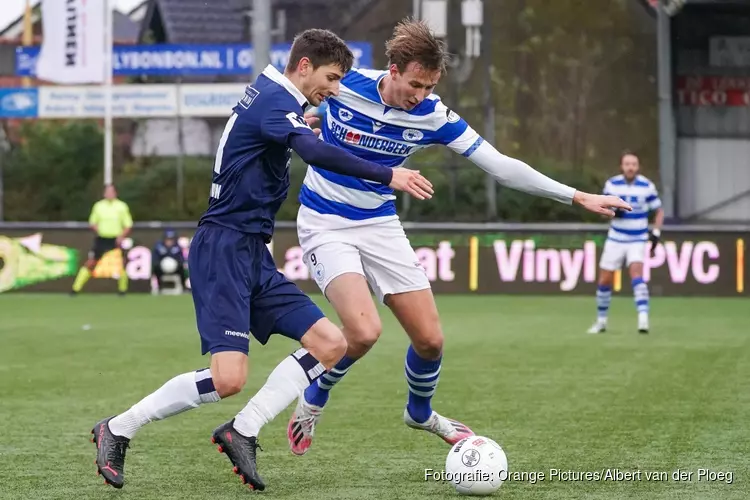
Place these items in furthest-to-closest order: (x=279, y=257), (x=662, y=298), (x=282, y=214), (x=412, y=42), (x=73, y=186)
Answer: (x=73, y=186) → (x=282, y=214) → (x=279, y=257) → (x=662, y=298) → (x=412, y=42)

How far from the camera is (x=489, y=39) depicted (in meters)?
27.2

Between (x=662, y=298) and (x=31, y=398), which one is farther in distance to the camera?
(x=662, y=298)

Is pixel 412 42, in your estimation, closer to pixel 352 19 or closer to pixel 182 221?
pixel 182 221

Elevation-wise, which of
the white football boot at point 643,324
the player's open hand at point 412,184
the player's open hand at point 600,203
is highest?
the player's open hand at point 412,184

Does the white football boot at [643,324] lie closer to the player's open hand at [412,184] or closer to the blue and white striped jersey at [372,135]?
the blue and white striped jersey at [372,135]

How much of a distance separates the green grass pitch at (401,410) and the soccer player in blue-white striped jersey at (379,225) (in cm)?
37

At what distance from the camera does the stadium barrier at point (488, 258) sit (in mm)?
21781

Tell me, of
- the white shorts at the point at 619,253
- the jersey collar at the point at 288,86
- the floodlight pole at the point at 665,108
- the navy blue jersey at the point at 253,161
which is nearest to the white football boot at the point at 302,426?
the navy blue jersey at the point at 253,161

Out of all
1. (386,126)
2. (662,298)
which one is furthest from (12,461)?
(662,298)

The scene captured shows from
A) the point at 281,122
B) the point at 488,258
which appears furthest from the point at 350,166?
the point at 488,258

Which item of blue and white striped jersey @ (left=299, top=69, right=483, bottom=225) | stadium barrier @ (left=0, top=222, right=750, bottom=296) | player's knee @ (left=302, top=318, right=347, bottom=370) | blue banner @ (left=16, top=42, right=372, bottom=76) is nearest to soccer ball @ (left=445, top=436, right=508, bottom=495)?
player's knee @ (left=302, top=318, right=347, bottom=370)

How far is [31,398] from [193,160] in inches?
726

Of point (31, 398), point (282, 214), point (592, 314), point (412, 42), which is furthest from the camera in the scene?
point (282, 214)

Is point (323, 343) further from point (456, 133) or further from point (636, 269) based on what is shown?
point (636, 269)
